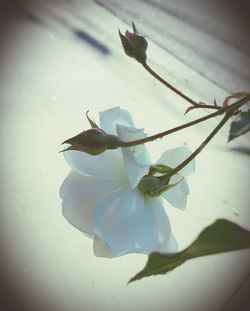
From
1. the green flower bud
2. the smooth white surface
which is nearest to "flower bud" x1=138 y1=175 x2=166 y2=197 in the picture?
the green flower bud

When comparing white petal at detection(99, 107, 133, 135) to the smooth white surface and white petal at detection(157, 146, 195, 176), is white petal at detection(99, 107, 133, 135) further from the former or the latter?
the smooth white surface

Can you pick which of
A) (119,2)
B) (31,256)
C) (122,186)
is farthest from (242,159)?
(122,186)

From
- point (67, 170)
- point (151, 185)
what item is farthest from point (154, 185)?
point (67, 170)

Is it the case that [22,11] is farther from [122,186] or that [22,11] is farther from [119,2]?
[122,186]

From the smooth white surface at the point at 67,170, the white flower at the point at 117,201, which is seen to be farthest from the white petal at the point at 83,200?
the smooth white surface at the point at 67,170

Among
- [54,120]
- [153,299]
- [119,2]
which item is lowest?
[153,299]

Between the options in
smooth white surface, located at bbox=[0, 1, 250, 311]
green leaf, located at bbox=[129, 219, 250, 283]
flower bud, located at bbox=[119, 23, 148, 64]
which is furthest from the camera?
smooth white surface, located at bbox=[0, 1, 250, 311]

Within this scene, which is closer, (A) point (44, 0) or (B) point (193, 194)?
(B) point (193, 194)

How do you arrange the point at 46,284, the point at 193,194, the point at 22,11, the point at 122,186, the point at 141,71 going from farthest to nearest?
1. the point at 22,11
2. the point at 141,71
3. the point at 193,194
4. the point at 46,284
5. the point at 122,186

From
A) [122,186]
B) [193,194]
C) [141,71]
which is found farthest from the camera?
[141,71]
